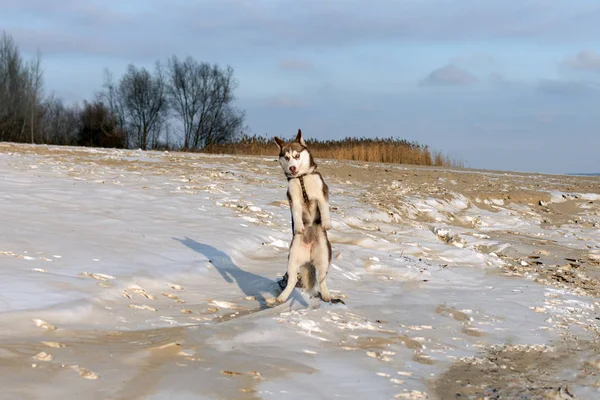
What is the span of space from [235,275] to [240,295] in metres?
0.78

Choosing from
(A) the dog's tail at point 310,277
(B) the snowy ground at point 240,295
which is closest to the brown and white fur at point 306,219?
(A) the dog's tail at point 310,277

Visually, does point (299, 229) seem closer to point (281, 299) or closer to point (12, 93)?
point (281, 299)

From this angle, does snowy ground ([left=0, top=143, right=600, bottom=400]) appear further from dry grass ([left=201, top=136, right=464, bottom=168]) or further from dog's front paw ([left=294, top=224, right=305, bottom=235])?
dry grass ([left=201, top=136, right=464, bottom=168])

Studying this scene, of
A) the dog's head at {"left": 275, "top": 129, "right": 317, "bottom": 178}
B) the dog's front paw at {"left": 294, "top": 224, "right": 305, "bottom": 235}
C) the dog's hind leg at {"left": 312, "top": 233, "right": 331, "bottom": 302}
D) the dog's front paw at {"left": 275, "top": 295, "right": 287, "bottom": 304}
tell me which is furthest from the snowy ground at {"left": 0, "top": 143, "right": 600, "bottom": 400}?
the dog's head at {"left": 275, "top": 129, "right": 317, "bottom": 178}

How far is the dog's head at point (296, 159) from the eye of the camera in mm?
6914

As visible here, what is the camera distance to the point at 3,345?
474 centimetres

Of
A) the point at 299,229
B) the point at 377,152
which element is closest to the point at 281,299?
the point at 299,229

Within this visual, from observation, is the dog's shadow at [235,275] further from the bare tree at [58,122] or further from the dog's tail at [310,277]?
the bare tree at [58,122]

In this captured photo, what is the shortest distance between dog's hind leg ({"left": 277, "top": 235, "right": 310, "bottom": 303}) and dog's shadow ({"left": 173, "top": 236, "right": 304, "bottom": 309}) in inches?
9.1

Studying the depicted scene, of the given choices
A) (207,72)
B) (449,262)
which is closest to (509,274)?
(449,262)

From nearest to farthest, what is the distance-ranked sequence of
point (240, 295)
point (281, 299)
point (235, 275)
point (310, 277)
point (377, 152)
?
point (281, 299) < point (310, 277) < point (240, 295) < point (235, 275) < point (377, 152)

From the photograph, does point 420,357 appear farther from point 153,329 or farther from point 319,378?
point 153,329

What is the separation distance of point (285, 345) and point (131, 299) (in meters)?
1.80

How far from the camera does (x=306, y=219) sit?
7.14 meters
